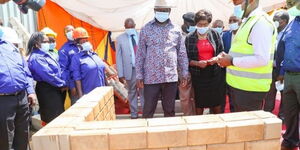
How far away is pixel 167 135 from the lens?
1.17 m

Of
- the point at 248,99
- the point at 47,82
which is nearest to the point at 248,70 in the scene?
the point at 248,99

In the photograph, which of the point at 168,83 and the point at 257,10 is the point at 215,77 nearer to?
the point at 168,83

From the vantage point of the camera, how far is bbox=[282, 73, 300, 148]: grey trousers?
280 cm

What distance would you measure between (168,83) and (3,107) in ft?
5.29

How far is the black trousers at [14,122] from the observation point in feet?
8.76

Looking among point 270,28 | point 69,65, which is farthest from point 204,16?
point 69,65

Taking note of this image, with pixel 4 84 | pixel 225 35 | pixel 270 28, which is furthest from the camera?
pixel 225 35

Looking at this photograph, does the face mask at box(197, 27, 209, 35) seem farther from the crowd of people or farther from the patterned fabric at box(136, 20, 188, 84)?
the patterned fabric at box(136, 20, 188, 84)

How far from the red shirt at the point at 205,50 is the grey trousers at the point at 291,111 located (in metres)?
0.88

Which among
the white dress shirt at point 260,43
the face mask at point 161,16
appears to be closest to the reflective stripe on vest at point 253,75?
the white dress shirt at point 260,43

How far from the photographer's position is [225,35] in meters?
4.29

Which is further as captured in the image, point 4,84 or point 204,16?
point 204,16

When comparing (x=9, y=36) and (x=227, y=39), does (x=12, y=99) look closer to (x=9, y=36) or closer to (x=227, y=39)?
(x=9, y=36)

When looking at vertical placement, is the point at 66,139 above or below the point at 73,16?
below
